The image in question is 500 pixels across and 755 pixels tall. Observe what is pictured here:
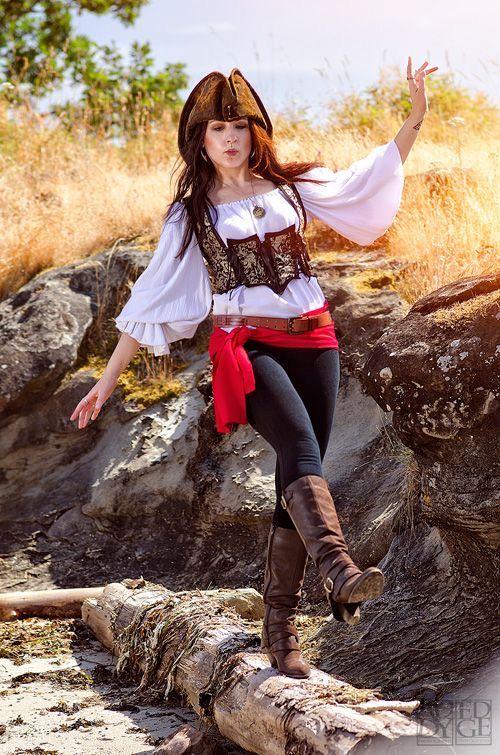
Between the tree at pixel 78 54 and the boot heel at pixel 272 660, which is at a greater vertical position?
the tree at pixel 78 54

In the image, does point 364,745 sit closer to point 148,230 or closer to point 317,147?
point 148,230

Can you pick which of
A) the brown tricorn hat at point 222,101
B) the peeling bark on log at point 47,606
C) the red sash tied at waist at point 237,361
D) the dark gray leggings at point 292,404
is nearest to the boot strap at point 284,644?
the dark gray leggings at point 292,404

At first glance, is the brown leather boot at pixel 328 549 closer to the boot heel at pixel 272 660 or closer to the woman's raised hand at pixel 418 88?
the boot heel at pixel 272 660

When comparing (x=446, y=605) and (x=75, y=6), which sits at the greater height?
(x=75, y=6)

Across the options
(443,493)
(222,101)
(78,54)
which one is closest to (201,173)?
(222,101)

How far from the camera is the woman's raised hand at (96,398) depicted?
3947mm

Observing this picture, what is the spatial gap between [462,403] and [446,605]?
949 millimetres

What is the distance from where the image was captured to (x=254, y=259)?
3881 mm

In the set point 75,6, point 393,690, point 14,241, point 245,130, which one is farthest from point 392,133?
point 75,6

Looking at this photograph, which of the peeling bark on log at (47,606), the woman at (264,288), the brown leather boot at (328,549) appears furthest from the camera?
the peeling bark on log at (47,606)

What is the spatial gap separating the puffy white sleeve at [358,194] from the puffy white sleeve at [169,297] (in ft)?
1.72

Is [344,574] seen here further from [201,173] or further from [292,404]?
[201,173]

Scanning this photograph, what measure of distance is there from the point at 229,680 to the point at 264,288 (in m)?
1.47

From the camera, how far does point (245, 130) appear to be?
156 inches
